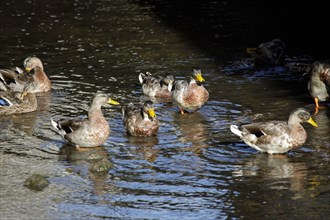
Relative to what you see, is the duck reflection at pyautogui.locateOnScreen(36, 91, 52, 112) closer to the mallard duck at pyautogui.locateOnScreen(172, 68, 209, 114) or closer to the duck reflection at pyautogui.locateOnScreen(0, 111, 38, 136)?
the duck reflection at pyautogui.locateOnScreen(0, 111, 38, 136)

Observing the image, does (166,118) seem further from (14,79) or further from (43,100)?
(14,79)

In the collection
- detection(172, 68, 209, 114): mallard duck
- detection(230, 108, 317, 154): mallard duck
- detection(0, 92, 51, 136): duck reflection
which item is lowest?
detection(0, 92, 51, 136): duck reflection

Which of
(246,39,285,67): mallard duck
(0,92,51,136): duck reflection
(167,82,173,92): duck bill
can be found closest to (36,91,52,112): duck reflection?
(0,92,51,136): duck reflection

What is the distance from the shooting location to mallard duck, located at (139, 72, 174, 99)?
496 inches

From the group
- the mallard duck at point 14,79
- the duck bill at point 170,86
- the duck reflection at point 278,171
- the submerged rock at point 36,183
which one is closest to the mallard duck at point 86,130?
the submerged rock at point 36,183

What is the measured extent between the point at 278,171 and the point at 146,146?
183 cm

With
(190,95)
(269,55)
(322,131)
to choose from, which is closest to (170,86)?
(190,95)

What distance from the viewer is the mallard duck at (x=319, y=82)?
1177 cm

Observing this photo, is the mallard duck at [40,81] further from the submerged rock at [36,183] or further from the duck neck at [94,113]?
the submerged rock at [36,183]

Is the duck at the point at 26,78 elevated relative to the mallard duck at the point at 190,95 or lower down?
lower down

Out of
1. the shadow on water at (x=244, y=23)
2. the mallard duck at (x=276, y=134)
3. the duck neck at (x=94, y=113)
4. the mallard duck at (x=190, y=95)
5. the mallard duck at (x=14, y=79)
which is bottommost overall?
the shadow on water at (x=244, y=23)

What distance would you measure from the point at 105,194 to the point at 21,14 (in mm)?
12375

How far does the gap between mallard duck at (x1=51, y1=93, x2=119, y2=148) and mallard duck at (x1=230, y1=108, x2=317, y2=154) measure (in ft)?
5.06

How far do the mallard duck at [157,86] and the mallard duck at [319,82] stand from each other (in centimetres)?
212
